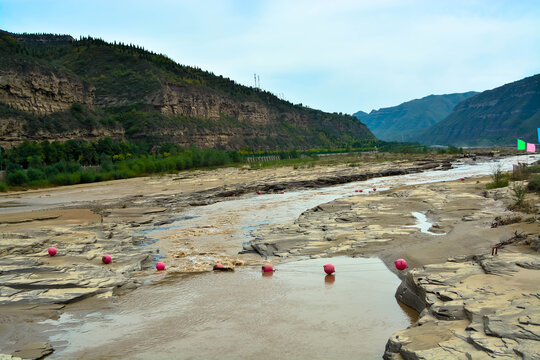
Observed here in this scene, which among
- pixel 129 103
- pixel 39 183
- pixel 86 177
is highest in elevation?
pixel 129 103

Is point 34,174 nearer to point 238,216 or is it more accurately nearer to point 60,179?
point 60,179

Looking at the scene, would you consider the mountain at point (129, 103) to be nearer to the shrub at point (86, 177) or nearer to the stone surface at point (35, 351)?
A: the shrub at point (86, 177)

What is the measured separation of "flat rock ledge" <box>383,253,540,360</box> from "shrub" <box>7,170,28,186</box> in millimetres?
50525

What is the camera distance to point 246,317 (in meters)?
8.73

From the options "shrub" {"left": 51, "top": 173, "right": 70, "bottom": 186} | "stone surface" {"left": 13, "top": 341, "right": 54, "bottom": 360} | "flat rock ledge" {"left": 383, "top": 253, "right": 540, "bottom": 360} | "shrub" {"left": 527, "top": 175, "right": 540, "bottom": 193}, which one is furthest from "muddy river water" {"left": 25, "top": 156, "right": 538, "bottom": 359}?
"shrub" {"left": 51, "top": 173, "right": 70, "bottom": 186}

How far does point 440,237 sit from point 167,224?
13792 millimetres

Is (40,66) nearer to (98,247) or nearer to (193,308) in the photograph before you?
(98,247)

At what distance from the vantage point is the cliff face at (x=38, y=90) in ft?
217

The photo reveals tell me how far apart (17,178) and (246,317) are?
161 ft

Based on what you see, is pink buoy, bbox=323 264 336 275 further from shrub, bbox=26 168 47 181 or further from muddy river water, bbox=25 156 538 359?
shrub, bbox=26 168 47 181

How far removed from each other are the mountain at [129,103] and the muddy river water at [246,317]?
203 ft

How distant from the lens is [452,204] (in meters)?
20.0

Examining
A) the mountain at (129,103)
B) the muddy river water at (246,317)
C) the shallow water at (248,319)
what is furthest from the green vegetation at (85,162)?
the shallow water at (248,319)

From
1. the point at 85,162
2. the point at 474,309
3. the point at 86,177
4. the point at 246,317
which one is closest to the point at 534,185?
the point at 474,309
